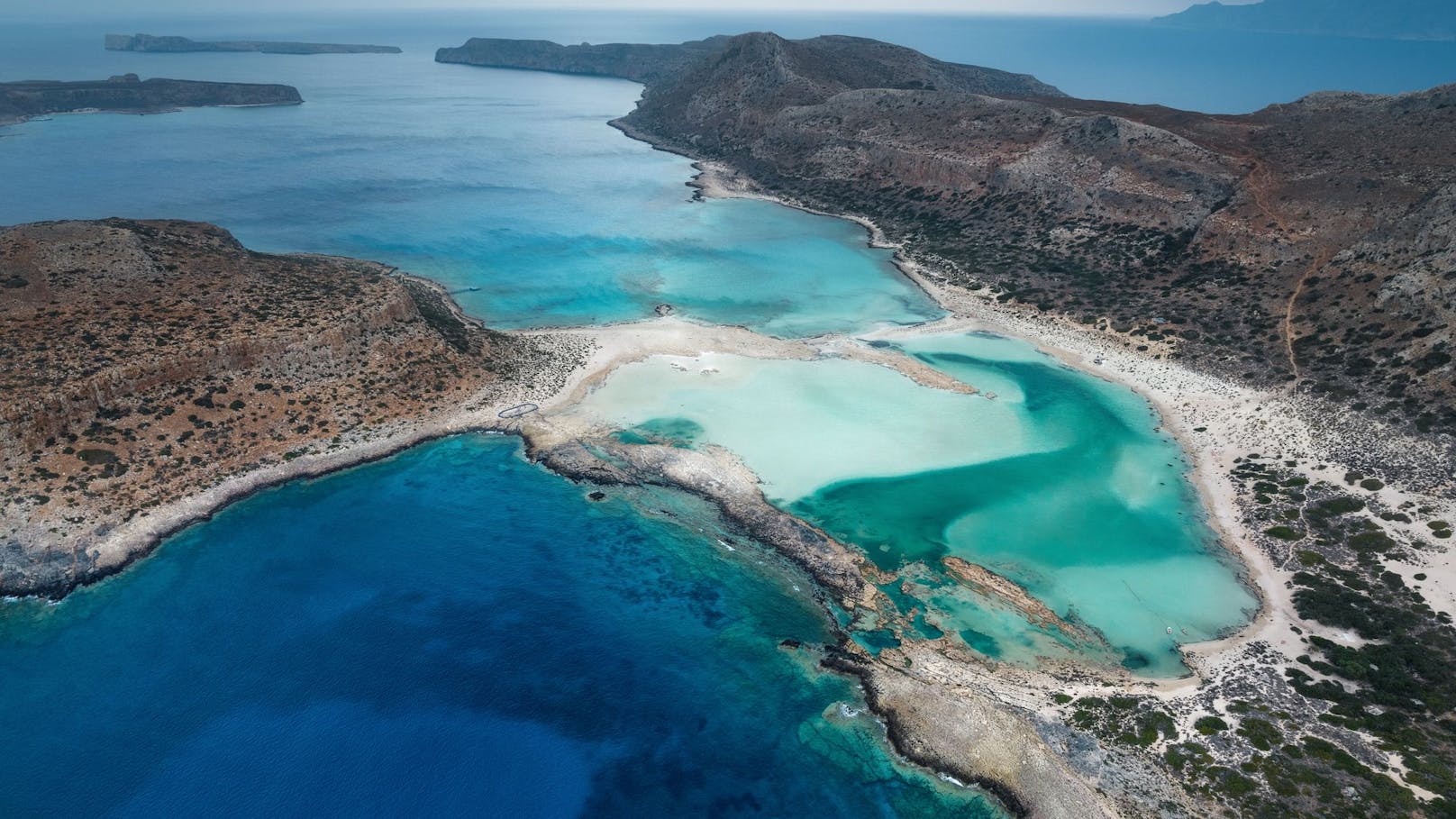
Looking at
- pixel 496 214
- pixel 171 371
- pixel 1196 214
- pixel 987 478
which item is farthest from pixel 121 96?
pixel 1196 214

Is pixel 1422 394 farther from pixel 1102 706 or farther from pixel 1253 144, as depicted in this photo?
pixel 1253 144

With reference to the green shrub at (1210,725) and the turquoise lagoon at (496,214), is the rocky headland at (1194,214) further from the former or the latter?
the green shrub at (1210,725)

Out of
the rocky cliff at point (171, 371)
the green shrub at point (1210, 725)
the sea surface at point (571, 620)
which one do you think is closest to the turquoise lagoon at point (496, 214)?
the sea surface at point (571, 620)

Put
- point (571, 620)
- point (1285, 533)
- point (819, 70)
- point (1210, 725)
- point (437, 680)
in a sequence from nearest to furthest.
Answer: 1. point (1210, 725)
2. point (437, 680)
3. point (571, 620)
4. point (1285, 533)
5. point (819, 70)

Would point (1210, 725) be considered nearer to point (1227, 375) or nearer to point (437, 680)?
point (437, 680)

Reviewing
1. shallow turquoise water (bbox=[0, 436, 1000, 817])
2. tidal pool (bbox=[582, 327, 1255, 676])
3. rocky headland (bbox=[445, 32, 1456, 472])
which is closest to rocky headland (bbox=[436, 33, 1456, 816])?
rocky headland (bbox=[445, 32, 1456, 472])

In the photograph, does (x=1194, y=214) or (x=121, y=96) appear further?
(x=121, y=96)

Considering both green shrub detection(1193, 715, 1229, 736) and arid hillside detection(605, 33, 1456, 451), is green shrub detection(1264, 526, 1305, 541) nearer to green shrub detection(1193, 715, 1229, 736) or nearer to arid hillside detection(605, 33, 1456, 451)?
arid hillside detection(605, 33, 1456, 451)

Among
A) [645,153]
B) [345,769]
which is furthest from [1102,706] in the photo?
[645,153]
